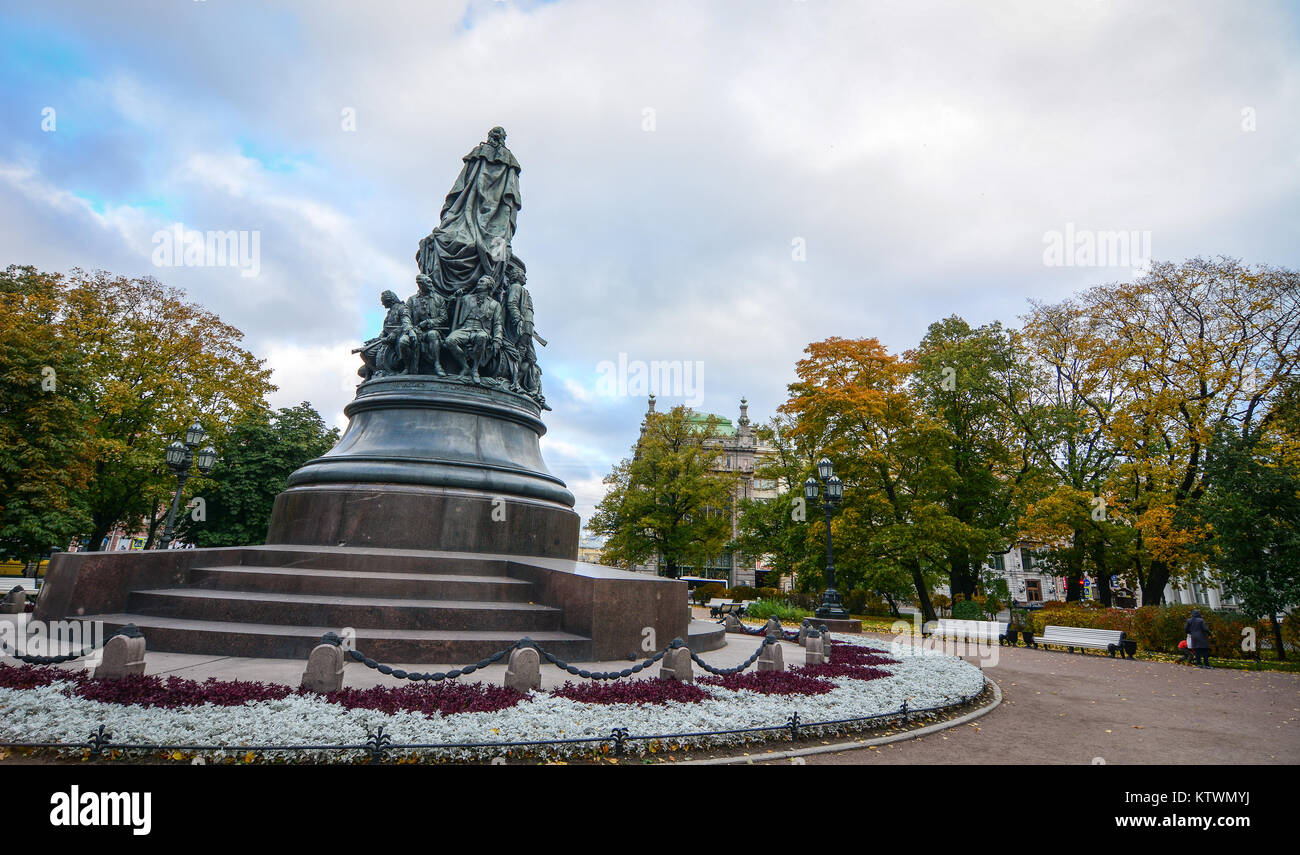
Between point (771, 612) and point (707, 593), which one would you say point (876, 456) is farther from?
point (707, 593)

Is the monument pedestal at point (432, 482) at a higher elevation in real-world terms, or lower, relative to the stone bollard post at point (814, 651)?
higher

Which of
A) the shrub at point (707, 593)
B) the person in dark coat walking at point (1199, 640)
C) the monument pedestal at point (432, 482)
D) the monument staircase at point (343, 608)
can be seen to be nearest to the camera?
the monument staircase at point (343, 608)

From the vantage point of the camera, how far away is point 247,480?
1350 inches

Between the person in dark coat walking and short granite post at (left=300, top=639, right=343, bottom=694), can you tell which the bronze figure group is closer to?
short granite post at (left=300, top=639, right=343, bottom=694)

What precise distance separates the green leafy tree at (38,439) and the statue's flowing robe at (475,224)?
18400mm

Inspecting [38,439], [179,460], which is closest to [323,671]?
[179,460]

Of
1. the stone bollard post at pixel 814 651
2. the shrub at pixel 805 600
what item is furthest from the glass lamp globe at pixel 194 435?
the shrub at pixel 805 600

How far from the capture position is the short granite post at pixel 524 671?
6.82 metres

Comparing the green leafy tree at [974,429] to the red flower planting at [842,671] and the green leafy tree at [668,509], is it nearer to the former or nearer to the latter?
the green leafy tree at [668,509]

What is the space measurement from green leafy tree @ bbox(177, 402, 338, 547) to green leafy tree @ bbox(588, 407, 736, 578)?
18.8m

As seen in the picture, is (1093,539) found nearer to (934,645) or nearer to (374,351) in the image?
(934,645)

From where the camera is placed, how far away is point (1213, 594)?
42.8 metres

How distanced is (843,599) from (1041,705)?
2701 centimetres
